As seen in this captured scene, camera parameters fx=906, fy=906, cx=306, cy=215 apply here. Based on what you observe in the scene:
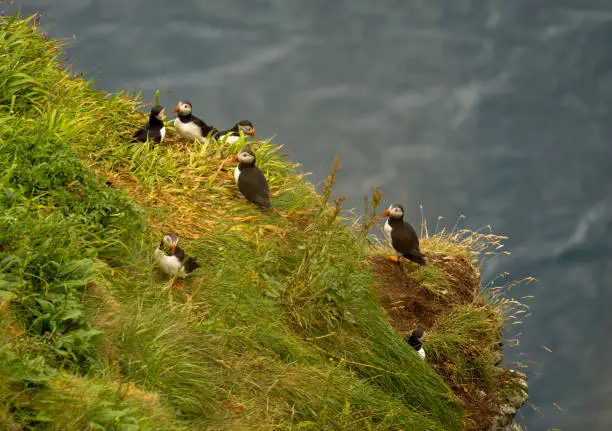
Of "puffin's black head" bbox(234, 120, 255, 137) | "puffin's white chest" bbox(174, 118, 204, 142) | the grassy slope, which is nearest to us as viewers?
the grassy slope

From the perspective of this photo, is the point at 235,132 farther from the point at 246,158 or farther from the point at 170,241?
the point at 170,241

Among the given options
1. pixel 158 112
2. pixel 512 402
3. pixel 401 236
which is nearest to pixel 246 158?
pixel 158 112

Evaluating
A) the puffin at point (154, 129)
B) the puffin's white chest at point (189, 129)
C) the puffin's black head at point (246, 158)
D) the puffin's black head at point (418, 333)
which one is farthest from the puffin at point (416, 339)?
the puffin at point (154, 129)

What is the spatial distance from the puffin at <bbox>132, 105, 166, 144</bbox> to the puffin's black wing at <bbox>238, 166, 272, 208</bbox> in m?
1.25

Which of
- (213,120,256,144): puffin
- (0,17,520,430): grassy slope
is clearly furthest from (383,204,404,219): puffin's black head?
(213,120,256,144): puffin

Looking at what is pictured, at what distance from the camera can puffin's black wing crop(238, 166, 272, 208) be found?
1009 cm

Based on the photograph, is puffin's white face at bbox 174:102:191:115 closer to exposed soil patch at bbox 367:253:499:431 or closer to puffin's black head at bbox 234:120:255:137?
puffin's black head at bbox 234:120:255:137

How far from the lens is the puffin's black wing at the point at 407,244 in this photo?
12.0 meters

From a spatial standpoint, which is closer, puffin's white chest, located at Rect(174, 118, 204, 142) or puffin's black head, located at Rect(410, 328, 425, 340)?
puffin's black head, located at Rect(410, 328, 425, 340)

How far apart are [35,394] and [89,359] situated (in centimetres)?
93

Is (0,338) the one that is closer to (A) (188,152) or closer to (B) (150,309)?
(B) (150,309)

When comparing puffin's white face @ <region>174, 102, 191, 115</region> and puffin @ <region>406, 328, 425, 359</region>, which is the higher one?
puffin's white face @ <region>174, 102, 191, 115</region>

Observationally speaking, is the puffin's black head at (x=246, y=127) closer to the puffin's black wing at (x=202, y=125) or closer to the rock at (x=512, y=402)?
the puffin's black wing at (x=202, y=125)

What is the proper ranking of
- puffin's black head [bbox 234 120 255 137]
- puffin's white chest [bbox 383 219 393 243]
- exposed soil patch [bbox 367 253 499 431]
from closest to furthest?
exposed soil patch [bbox 367 253 499 431]
puffin's black head [bbox 234 120 255 137]
puffin's white chest [bbox 383 219 393 243]
